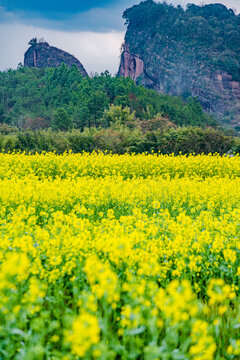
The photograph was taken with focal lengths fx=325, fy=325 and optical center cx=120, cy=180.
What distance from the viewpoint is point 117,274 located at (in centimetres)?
262

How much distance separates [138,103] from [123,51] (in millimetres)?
39866

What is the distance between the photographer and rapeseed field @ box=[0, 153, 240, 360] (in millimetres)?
1680

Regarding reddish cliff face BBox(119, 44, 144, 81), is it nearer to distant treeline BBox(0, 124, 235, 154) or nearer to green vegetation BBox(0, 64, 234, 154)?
green vegetation BBox(0, 64, 234, 154)

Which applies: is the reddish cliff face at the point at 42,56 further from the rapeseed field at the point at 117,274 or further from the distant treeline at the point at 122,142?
the rapeseed field at the point at 117,274

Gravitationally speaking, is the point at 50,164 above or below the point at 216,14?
below

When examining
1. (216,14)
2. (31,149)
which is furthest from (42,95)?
(216,14)

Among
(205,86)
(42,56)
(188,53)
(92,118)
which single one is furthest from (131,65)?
(92,118)

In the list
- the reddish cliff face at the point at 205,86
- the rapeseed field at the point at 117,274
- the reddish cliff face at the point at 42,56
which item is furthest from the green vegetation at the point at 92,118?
the reddish cliff face at the point at 42,56

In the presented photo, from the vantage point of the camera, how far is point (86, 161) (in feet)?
30.1

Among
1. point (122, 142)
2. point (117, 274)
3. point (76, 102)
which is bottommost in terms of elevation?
point (117, 274)

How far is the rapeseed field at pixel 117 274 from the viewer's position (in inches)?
66.1

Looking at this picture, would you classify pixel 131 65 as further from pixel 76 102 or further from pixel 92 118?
pixel 92 118

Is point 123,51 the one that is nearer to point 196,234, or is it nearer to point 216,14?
point 216,14

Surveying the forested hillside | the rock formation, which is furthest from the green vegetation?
the rock formation
